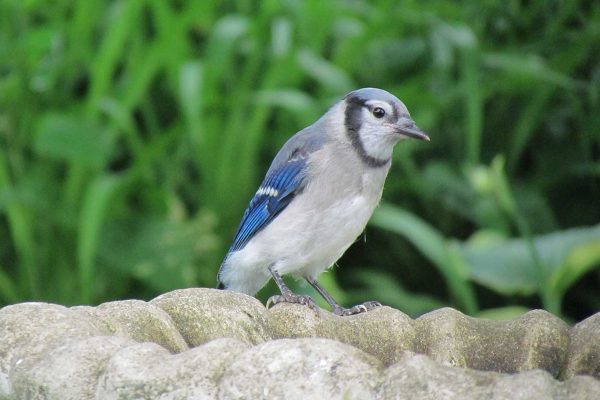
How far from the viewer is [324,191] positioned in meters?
3.49

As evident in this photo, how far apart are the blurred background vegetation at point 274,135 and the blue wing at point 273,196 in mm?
717

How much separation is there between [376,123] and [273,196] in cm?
39

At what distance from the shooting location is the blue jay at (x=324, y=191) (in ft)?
11.4

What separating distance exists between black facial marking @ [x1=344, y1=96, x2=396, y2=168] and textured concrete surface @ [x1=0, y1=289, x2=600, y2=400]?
0.76 metres

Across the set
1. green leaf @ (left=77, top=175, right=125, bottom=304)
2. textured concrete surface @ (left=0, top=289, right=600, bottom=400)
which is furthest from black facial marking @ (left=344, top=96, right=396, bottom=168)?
green leaf @ (left=77, top=175, right=125, bottom=304)

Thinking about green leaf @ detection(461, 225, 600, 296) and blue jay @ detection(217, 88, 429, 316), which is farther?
green leaf @ detection(461, 225, 600, 296)

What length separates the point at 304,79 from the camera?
16.5 ft

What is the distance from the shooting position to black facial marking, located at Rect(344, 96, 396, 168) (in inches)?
140

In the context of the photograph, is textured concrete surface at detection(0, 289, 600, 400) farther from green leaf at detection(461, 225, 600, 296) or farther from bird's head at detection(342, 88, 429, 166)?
green leaf at detection(461, 225, 600, 296)

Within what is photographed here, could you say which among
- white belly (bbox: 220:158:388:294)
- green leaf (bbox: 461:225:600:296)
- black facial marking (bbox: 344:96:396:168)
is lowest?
green leaf (bbox: 461:225:600:296)

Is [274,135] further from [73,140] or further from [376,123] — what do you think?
[376,123]

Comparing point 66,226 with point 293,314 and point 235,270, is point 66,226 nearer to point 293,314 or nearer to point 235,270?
point 235,270

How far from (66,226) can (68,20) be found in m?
1.00

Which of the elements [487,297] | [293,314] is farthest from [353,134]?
[487,297]
